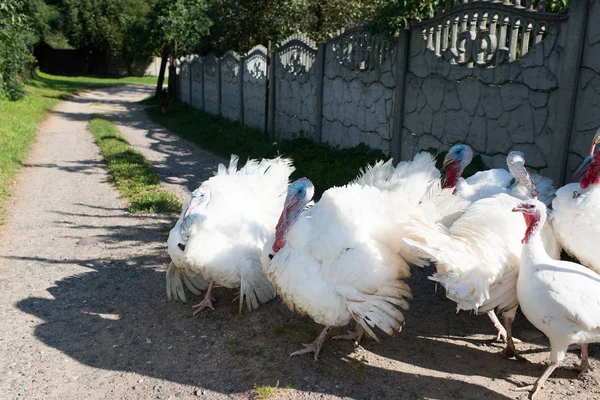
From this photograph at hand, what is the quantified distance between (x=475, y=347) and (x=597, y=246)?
1177 mm

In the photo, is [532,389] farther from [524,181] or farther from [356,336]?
[524,181]

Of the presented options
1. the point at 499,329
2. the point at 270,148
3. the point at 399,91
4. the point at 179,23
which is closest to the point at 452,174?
the point at 499,329

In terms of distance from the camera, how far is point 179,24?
19.1 meters

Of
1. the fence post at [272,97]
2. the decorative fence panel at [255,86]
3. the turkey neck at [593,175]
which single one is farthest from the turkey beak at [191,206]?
the decorative fence panel at [255,86]

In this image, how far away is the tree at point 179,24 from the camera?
19016 millimetres

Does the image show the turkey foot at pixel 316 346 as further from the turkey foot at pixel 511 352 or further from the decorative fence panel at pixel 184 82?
the decorative fence panel at pixel 184 82

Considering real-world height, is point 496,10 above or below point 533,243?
above

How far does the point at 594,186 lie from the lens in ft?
14.2

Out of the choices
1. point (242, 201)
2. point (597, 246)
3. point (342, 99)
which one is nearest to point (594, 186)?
point (597, 246)

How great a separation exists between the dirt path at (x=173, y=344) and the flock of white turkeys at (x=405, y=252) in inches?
8.5

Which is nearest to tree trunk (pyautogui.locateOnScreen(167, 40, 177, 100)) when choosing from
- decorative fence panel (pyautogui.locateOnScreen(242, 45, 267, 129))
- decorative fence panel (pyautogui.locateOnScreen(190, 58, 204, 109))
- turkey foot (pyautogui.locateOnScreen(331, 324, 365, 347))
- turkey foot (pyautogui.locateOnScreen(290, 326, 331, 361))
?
decorative fence panel (pyautogui.locateOnScreen(190, 58, 204, 109))

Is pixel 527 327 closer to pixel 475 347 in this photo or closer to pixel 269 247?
pixel 475 347

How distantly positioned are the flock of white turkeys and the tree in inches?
611

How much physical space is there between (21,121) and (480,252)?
14.9m
